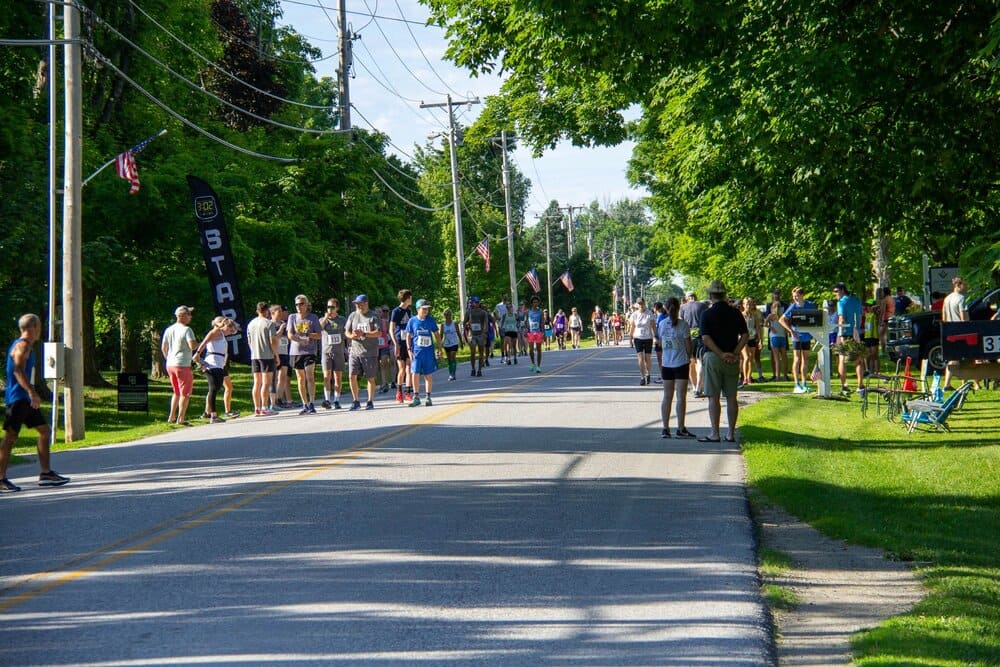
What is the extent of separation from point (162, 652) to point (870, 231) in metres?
13.8

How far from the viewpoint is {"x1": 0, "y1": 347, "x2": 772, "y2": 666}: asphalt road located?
5941 millimetres

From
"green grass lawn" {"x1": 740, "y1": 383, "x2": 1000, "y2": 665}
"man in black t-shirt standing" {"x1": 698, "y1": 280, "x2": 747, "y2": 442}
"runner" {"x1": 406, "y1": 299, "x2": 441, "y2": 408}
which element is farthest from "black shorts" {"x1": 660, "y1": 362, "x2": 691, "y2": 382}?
"runner" {"x1": 406, "y1": 299, "x2": 441, "y2": 408}

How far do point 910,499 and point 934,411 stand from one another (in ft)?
17.9

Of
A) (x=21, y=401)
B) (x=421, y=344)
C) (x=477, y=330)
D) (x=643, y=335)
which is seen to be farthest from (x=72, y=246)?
(x=477, y=330)

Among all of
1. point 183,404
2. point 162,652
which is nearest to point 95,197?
point 183,404

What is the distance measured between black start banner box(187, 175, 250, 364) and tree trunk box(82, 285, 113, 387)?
633cm

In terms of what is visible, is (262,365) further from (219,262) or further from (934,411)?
(934,411)

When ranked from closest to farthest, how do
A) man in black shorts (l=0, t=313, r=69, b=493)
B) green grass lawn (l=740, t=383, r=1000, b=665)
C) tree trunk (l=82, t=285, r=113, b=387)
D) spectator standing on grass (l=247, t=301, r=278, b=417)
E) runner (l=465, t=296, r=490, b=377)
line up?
green grass lawn (l=740, t=383, r=1000, b=665) → man in black shorts (l=0, t=313, r=69, b=493) → spectator standing on grass (l=247, t=301, r=278, b=417) → runner (l=465, t=296, r=490, b=377) → tree trunk (l=82, t=285, r=113, b=387)

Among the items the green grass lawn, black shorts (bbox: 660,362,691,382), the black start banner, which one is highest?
the black start banner

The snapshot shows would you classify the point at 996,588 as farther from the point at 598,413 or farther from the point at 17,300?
the point at 17,300

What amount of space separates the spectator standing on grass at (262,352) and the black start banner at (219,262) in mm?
5022

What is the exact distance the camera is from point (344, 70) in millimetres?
39906

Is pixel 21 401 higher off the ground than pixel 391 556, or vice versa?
pixel 21 401

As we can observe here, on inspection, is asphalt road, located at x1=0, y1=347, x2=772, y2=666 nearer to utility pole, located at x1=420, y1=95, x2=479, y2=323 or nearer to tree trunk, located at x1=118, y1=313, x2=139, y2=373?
tree trunk, located at x1=118, y1=313, x2=139, y2=373
